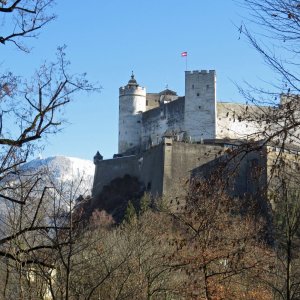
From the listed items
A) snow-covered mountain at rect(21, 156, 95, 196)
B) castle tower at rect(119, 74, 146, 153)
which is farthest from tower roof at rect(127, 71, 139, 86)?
snow-covered mountain at rect(21, 156, 95, 196)

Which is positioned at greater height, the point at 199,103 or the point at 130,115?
the point at 199,103

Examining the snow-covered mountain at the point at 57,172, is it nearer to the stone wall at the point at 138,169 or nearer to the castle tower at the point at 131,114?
the stone wall at the point at 138,169

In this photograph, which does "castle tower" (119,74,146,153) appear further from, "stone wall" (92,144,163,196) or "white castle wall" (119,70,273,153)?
"stone wall" (92,144,163,196)

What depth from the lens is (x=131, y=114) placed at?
5306cm

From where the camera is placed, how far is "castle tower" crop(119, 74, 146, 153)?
52.1m

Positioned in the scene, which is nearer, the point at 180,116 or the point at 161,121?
the point at 180,116

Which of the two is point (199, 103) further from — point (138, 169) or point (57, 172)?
point (57, 172)

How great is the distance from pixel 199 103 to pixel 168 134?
3.78m

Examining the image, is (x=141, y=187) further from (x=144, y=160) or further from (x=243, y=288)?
(x=243, y=288)

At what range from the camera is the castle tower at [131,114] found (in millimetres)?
52125

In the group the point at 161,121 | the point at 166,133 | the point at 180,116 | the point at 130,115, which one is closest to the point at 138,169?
the point at 166,133

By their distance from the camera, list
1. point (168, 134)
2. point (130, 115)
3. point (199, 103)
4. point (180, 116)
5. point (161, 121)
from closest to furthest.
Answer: point (168, 134)
point (199, 103)
point (180, 116)
point (161, 121)
point (130, 115)

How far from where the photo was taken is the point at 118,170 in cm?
4684

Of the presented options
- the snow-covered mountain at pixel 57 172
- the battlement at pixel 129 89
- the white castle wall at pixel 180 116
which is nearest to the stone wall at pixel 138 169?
the white castle wall at pixel 180 116
